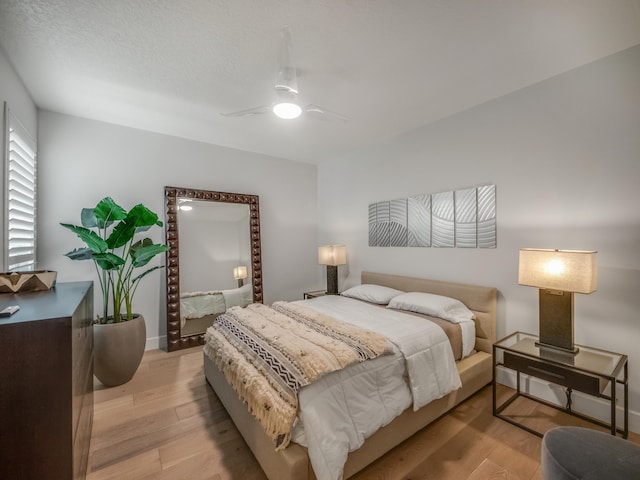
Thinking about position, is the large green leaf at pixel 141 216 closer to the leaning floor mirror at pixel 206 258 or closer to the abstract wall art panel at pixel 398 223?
the leaning floor mirror at pixel 206 258

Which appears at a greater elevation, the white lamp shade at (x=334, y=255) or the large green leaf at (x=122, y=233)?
the large green leaf at (x=122, y=233)

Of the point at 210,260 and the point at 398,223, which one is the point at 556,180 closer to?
the point at 398,223

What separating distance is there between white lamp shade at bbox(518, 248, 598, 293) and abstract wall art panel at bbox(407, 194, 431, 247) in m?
1.14

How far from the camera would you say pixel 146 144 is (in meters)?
3.39

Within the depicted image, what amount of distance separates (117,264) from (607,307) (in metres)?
4.02

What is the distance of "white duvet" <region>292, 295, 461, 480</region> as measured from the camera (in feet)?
4.56

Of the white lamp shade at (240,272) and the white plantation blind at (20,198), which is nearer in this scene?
the white plantation blind at (20,198)

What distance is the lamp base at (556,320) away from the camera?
200 centimetres

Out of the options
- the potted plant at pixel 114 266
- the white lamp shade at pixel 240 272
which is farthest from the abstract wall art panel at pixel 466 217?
the potted plant at pixel 114 266

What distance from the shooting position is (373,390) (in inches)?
66.3

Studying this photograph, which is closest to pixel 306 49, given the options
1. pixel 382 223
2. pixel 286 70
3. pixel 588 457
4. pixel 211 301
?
pixel 286 70

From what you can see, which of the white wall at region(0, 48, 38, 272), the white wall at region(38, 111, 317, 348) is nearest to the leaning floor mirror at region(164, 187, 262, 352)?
the white wall at region(38, 111, 317, 348)

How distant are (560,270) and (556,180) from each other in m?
0.84

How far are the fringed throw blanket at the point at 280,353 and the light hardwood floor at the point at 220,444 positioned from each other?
39 centimetres
